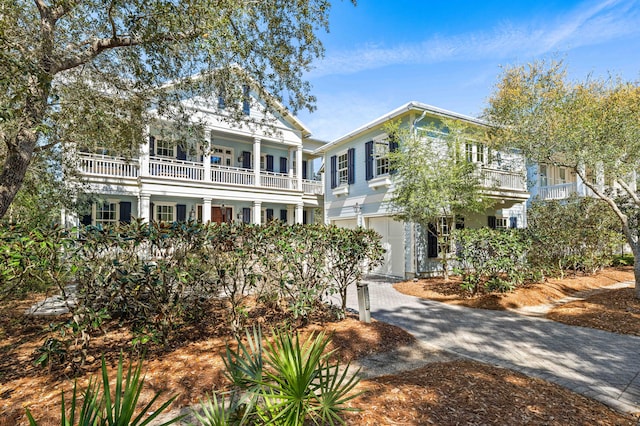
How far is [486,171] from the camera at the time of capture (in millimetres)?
12406

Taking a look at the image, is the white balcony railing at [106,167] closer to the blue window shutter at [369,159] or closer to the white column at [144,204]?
the white column at [144,204]

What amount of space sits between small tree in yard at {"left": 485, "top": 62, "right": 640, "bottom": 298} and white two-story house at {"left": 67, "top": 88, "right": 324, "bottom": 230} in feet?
25.1

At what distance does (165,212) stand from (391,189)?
1163cm

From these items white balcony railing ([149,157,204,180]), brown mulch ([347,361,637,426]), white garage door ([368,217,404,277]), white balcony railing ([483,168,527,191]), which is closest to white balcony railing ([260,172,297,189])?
white balcony railing ([149,157,204,180])

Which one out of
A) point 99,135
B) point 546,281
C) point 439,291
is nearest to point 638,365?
point 439,291

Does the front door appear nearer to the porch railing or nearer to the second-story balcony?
the second-story balcony

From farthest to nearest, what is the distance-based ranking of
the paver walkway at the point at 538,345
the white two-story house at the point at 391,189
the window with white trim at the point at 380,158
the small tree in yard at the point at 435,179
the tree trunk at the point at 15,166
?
the window with white trim at the point at 380,158 → the white two-story house at the point at 391,189 → the small tree in yard at the point at 435,179 → the tree trunk at the point at 15,166 → the paver walkway at the point at 538,345

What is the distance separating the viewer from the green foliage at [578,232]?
11.6 m

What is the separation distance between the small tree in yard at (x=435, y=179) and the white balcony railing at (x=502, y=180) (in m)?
1.76

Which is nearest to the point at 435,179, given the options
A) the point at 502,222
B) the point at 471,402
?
the point at 502,222

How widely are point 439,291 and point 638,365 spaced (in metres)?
5.35

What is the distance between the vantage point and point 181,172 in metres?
15.2

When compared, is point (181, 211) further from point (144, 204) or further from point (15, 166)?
point (15, 166)

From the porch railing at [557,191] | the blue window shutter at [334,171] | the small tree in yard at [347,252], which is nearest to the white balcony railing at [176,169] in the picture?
the blue window shutter at [334,171]
